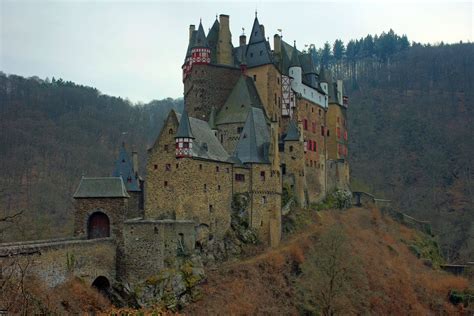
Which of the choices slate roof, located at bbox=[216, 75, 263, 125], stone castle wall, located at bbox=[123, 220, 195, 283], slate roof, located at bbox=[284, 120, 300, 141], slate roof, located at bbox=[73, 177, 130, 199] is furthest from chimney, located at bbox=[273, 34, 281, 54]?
stone castle wall, located at bbox=[123, 220, 195, 283]

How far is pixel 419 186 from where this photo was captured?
93.9 metres

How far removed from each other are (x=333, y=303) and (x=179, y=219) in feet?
37.5

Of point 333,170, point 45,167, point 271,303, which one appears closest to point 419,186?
point 333,170

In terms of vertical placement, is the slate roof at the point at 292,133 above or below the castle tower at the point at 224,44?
below

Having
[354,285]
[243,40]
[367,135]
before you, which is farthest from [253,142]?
[367,135]

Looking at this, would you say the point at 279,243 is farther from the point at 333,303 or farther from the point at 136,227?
the point at 136,227

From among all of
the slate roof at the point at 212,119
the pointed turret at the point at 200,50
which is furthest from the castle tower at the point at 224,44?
the slate roof at the point at 212,119

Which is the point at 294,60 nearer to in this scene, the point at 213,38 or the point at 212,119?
→ the point at 213,38

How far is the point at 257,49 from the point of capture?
53594 mm

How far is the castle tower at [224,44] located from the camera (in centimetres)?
5312

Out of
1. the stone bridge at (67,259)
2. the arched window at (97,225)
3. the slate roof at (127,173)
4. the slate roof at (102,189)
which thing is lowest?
the stone bridge at (67,259)

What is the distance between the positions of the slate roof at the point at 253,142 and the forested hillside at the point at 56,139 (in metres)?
20.4

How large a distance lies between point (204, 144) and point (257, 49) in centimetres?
1523

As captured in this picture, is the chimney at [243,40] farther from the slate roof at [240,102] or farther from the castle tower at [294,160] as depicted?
the castle tower at [294,160]
